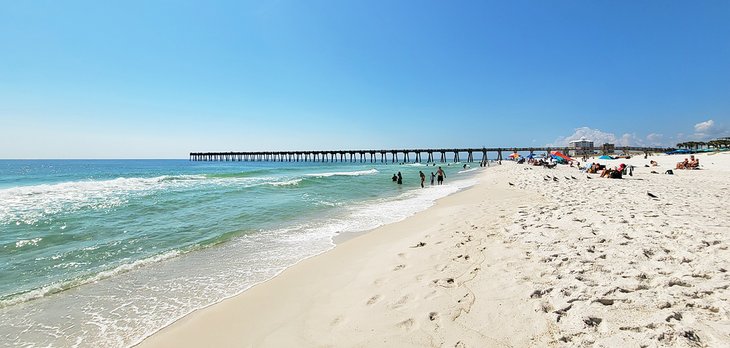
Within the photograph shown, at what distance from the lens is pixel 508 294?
3.73 metres

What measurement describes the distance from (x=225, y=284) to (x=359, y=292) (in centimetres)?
249

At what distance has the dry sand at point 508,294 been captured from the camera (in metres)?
2.83

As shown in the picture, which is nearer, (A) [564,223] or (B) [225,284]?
(B) [225,284]

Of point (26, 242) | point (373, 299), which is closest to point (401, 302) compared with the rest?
point (373, 299)

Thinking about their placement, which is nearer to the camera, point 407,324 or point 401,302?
point 407,324

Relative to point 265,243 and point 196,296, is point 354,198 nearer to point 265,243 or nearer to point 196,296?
point 265,243

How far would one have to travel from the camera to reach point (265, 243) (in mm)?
8047

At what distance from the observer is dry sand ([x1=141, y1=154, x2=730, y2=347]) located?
2834 mm

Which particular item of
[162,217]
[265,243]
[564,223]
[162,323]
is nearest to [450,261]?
[564,223]

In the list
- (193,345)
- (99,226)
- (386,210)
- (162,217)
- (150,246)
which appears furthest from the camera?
(386,210)

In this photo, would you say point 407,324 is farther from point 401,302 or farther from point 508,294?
point 508,294

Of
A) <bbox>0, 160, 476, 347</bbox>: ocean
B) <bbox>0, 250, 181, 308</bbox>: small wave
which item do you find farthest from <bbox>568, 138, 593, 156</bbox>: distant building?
<bbox>0, 250, 181, 308</bbox>: small wave

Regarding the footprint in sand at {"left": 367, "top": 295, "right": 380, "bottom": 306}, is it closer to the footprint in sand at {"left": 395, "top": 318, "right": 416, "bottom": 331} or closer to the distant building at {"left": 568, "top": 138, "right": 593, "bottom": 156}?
the footprint in sand at {"left": 395, "top": 318, "right": 416, "bottom": 331}

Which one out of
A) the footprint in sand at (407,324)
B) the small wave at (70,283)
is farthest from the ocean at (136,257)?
the footprint in sand at (407,324)
